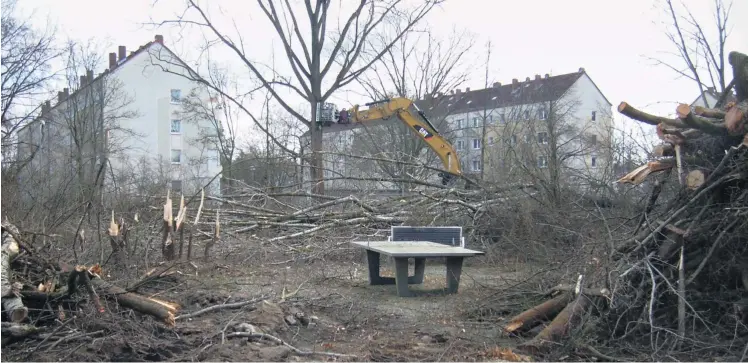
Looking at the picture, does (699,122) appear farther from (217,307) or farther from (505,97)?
(505,97)

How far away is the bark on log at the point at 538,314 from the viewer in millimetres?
5230

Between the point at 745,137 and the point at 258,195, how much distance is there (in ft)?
30.5

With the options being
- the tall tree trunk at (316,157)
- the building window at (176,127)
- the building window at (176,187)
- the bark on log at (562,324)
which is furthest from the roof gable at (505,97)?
the bark on log at (562,324)

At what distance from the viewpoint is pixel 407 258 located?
7.03 meters

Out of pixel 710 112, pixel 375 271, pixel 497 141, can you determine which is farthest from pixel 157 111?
pixel 710 112

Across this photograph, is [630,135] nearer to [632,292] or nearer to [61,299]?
[632,292]

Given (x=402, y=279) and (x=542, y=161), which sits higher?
(x=542, y=161)

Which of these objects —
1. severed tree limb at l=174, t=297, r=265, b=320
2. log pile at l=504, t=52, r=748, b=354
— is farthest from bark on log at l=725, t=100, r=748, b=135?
severed tree limb at l=174, t=297, r=265, b=320

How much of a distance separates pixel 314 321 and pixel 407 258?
1548 mm

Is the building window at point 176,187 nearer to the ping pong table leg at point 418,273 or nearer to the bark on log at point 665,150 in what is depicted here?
the ping pong table leg at point 418,273

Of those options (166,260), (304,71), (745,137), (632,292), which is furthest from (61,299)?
(304,71)

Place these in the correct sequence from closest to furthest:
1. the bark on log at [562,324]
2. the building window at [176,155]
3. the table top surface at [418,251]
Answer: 1. the bark on log at [562,324]
2. the table top surface at [418,251]
3. the building window at [176,155]

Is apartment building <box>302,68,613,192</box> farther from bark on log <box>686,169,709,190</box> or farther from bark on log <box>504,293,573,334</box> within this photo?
bark on log <box>504,293,573,334</box>

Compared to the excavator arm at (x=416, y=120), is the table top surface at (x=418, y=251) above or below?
below
